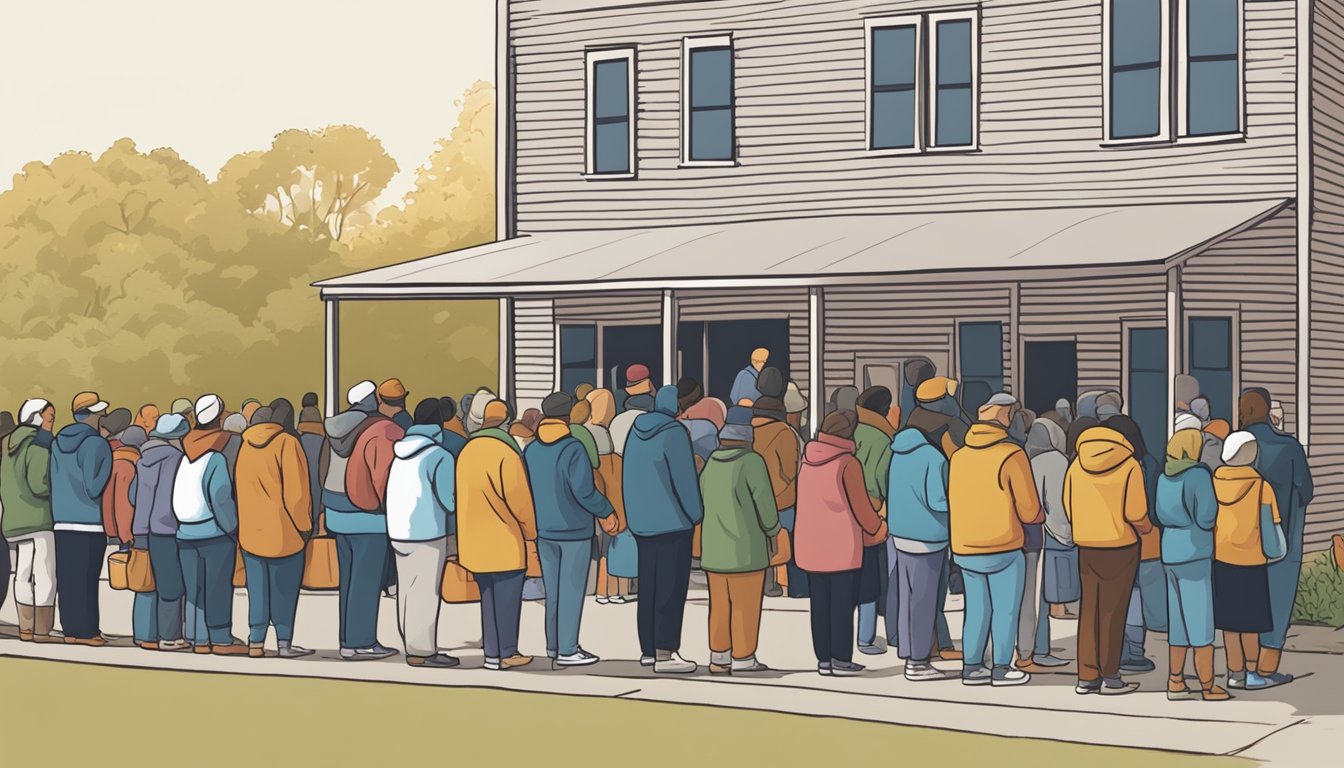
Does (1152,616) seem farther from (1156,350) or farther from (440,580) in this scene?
(1156,350)

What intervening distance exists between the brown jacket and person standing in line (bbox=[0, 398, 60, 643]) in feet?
6.40

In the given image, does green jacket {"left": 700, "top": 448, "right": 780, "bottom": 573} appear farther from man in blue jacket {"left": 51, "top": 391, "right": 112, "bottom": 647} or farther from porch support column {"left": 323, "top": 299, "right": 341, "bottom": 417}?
porch support column {"left": 323, "top": 299, "right": 341, "bottom": 417}

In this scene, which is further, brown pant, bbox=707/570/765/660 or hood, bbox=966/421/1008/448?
brown pant, bbox=707/570/765/660

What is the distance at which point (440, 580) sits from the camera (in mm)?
13898

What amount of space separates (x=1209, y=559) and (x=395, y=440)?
223 inches

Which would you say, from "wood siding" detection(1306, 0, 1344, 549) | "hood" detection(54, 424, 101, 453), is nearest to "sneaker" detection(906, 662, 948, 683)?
"hood" detection(54, 424, 101, 453)

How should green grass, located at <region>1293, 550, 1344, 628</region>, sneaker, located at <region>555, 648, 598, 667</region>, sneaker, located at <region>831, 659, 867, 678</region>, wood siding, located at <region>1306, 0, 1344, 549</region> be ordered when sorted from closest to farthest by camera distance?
sneaker, located at <region>831, 659, 867, 678</region>, sneaker, located at <region>555, 648, 598, 667</region>, green grass, located at <region>1293, 550, 1344, 628</region>, wood siding, located at <region>1306, 0, 1344, 549</region>

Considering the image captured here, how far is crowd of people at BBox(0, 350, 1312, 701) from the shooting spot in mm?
12398

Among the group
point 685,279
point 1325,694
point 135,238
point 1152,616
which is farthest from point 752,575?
point 135,238

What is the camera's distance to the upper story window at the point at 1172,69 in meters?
21.5

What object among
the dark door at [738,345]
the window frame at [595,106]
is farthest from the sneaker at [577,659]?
the window frame at [595,106]

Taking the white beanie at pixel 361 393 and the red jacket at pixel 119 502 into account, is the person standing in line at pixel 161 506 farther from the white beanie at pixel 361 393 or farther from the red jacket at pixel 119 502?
the white beanie at pixel 361 393

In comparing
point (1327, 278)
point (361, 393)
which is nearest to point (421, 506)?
→ point (361, 393)

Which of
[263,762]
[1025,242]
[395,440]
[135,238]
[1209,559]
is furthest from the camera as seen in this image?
[135,238]
